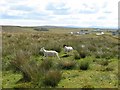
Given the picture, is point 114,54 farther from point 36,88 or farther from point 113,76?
point 36,88

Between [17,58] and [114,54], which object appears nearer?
[17,58]

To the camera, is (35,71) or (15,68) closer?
(35,71)

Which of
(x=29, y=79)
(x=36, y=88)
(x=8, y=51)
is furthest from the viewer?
(x=8, y=51)

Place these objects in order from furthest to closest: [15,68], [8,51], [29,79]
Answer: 1. [8,51]
2. [15,68]
3. [29,79]

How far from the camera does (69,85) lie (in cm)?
1071

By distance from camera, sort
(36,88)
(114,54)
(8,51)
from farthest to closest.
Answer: (114,54) → (8,51) → (36,88)

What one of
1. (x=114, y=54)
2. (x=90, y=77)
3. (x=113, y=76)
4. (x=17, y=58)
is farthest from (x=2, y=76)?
(x=114, y=54)

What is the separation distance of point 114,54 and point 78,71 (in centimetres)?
797

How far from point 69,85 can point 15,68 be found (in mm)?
3602

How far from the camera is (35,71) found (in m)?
10.7

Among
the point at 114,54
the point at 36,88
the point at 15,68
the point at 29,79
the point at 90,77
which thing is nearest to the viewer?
the point at 36,88

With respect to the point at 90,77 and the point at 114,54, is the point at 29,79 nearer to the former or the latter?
the point at 90,77

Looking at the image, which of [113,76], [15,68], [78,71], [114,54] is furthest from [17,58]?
[114,54]

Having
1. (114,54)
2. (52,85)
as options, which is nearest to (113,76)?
(52,85)
